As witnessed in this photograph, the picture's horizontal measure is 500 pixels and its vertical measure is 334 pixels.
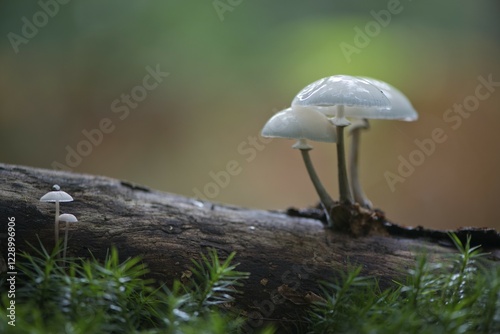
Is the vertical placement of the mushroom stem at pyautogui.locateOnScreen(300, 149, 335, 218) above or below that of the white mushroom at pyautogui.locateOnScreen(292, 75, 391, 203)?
below

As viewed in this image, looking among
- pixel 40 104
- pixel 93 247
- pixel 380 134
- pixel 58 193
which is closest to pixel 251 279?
pixel 93 247

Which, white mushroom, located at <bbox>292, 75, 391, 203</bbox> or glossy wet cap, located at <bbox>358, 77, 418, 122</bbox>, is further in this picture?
glossy wet cap, located at <bbox>358, 77, 418, 122</bbox>

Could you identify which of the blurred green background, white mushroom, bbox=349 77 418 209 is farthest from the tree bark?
the blurred green background

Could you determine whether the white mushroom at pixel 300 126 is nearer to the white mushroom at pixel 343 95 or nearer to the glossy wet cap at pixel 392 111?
the white mushroom at pixel 343 95

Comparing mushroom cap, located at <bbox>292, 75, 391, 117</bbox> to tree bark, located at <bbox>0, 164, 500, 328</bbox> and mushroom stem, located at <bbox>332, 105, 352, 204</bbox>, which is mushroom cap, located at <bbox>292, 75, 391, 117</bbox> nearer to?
mushroom stem, located at <bbox>332, 105, 352, 204</bbox>

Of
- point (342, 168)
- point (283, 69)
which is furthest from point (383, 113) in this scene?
point (283, 69)

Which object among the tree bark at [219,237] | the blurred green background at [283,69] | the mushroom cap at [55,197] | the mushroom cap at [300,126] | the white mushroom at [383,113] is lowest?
the tree bark at [219,237]

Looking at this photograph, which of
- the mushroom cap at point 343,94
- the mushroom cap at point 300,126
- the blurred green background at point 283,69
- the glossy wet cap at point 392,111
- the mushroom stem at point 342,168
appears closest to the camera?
the mushroom cap at point 343,94

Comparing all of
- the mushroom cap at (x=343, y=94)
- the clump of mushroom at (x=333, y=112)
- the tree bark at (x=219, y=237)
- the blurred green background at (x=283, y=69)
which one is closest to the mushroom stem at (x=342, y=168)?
the clump of mushroom at (x=333, y=112)
